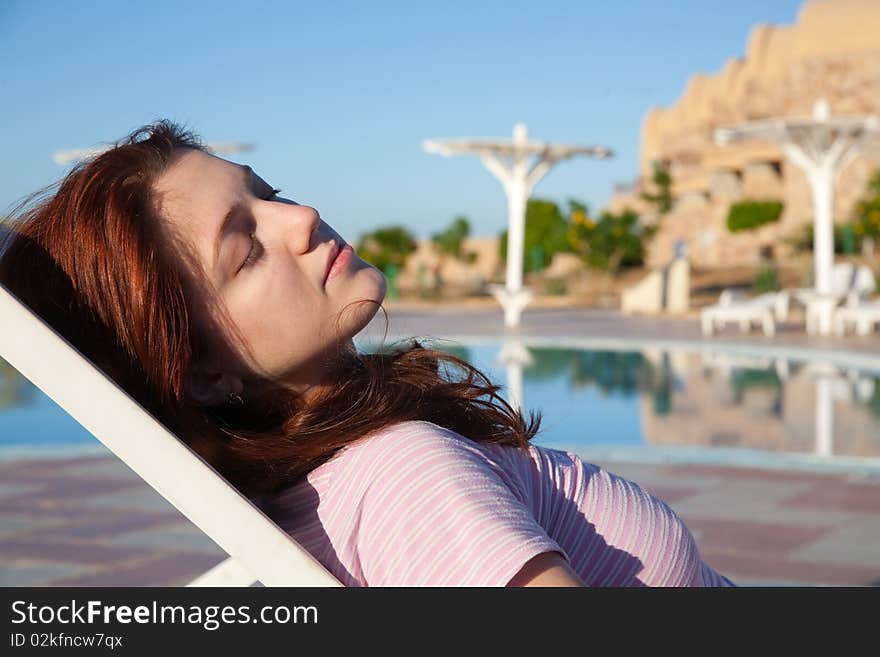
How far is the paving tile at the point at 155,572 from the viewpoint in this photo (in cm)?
340

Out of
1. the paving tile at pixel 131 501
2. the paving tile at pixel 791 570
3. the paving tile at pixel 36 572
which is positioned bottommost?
the paving tile at pixel 131 501

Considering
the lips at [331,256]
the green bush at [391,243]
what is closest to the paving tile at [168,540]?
the lips at [331,256]

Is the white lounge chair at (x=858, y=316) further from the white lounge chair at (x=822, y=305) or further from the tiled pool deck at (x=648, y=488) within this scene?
the tiled pool deck at (x=648, y=488)

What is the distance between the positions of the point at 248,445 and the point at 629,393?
7.72 m

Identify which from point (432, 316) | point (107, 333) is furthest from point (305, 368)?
point (432, 316)

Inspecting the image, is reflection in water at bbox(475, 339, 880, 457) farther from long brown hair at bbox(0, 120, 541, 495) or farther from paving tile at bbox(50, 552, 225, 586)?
long brown hair at bbox(0, 120, 541, 495)

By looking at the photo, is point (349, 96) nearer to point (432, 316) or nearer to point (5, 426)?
point (432, 316)

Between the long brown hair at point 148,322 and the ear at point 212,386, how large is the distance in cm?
2

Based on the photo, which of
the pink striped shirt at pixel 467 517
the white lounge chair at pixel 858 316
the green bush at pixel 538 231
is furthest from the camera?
the green bush at pixel 538 231

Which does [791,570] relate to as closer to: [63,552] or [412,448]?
[63,552]

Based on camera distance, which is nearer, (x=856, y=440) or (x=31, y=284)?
(x=31, y=284)

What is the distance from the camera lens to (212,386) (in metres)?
1.12
